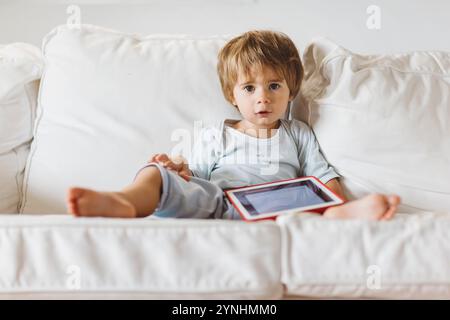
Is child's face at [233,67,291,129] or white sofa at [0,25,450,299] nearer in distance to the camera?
white sofa at [0,25,450,299]

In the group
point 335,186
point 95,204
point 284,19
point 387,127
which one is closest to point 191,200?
point 95,204

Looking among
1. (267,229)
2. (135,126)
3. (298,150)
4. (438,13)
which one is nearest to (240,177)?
(298,150)

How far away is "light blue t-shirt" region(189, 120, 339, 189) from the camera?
1146mm

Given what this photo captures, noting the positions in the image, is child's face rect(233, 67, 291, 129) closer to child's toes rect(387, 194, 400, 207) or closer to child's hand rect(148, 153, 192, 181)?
child's hand rect(148, 153, 192, 181)

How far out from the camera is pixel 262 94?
1126 millimetres

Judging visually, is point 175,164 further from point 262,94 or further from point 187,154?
point 262,94

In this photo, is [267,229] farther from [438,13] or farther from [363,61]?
[438,13]

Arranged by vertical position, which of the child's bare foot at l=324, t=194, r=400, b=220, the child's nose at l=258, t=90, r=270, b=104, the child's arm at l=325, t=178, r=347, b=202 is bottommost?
the child's arm at l=325, t=178, r=347, b=202

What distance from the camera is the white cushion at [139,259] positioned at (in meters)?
0.69

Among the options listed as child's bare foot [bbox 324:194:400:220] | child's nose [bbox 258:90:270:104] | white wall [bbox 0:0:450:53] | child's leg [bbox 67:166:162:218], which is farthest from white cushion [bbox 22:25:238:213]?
child's bare foot [bbox 324:194:400:220]

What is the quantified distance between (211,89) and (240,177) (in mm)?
250

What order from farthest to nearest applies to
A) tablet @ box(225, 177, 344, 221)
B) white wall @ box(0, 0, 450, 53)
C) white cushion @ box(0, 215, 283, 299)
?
white wall @ box(0, 0, 450, 53) < tablet @ box(225, 177, 344, 221) < white cushion @ box(0, 215, 283, 299)

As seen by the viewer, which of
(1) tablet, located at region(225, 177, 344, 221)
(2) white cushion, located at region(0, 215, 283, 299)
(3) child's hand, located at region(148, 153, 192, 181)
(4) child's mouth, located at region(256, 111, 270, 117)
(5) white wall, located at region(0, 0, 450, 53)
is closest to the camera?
(2) white cushion, located at region(0, 215, 283, 299)
